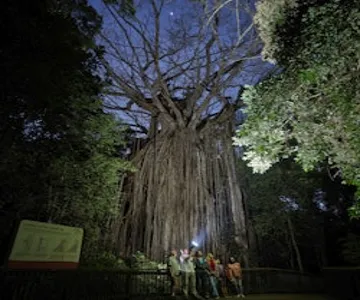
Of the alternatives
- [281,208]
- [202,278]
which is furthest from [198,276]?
[281,208]

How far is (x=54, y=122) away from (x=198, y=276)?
4644mm

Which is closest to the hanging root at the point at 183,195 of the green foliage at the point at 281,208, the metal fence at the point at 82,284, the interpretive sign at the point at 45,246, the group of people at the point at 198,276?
the group of people at the point at 198,276

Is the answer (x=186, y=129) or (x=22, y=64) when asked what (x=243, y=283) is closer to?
(x=186, y=129)

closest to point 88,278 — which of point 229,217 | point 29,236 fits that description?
point 29,236

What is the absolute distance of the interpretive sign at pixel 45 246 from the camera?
3.69 metres

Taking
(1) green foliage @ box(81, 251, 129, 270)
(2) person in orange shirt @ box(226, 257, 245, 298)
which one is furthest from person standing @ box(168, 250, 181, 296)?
(2) person in orange shirt @ box(226, 257, 245, 298)

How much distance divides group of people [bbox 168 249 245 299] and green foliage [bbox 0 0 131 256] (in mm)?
2378

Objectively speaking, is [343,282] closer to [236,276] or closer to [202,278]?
[236,276]

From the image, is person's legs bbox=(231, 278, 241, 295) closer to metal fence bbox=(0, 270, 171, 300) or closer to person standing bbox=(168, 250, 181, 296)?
person standing bbox=(168, 250, 181, 296)

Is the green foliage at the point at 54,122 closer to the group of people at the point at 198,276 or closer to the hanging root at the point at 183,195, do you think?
the hanging root at the point at 183,195

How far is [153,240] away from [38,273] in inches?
172

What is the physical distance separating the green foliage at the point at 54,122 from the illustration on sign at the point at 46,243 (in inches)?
53.4

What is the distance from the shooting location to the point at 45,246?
13.1 ft

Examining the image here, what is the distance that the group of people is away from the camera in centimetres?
564
